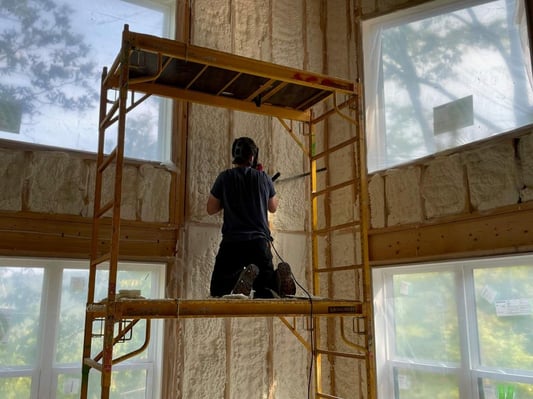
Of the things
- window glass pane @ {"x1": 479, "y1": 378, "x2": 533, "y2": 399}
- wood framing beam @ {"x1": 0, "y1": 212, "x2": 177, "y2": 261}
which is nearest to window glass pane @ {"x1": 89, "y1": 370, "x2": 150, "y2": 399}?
wood framing beam @ {"x1": 0, "y1": 212, "x2": 177, "y2": 261}

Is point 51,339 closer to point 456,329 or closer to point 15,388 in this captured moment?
point 15,388

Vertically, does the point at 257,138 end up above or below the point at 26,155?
above

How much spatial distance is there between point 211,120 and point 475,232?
2479mm

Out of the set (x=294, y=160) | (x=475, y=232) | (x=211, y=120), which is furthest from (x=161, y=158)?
(x=475, y=232)

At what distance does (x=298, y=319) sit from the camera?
4871 millimetres

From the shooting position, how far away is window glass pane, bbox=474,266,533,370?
3775mm

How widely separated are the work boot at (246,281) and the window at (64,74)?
5.50 feet

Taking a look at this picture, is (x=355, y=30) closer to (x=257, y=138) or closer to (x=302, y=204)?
(x=257, y=138)

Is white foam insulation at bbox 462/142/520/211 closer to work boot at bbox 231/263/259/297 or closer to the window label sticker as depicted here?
the window label sticker

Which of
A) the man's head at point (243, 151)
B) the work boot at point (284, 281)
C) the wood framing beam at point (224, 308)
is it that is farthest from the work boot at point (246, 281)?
the man's head at point (243, 151)

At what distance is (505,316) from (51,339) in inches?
137

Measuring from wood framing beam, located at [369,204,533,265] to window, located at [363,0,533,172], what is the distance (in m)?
0.68

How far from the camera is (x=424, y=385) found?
4.39m

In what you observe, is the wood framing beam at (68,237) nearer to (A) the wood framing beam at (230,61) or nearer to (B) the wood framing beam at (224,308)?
(B) the wood framing beam at (224,308)
